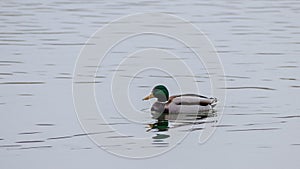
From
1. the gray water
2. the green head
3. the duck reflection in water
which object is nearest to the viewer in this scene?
the gray water

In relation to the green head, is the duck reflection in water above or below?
below

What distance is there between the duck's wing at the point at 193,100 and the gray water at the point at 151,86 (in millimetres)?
329

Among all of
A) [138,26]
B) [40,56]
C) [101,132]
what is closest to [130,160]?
[101,132]

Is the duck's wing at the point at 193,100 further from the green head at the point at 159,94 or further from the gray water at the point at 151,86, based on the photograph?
the gray water at the point at 151,86

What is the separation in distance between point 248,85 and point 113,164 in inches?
171

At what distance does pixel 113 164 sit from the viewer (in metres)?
9.63

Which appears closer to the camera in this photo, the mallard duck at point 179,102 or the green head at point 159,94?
the mallard duck at point 179,102

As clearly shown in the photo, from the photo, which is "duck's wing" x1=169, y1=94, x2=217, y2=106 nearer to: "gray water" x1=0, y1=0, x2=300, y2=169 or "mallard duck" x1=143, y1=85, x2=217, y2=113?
"mallard duck" x1=143, y1=85, x2=217, y2=113

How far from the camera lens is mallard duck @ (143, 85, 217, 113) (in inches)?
471

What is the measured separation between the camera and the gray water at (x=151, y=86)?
986 centimetres

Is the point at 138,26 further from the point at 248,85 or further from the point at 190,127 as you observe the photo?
the point at 190,127

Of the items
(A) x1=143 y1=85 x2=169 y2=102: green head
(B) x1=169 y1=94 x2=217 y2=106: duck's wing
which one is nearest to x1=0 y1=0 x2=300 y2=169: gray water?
(A) x1=143 y1=85 x2=169 y2=102: green head

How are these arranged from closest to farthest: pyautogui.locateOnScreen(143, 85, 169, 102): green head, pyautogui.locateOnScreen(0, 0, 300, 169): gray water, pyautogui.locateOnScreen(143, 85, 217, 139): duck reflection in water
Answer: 1. pyautogui.locateOnScreen(0, 0, 300, 169): gray water
2. pyautogui.locateOnScreen(143, 85, 217, 139): duck reflection in water
3. pyautogui.locateOnScreen(143, 85, 169, 102): green head

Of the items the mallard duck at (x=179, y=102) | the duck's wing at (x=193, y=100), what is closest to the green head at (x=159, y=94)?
the mallard duck at (x=179, y=102)
